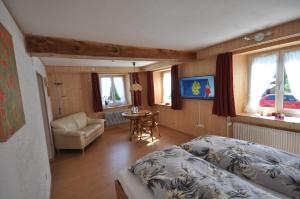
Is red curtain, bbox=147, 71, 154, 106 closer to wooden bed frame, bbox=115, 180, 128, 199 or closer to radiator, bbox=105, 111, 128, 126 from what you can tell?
radiator, bbox=105, 111, 128, 126

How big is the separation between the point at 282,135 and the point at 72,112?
5474mm

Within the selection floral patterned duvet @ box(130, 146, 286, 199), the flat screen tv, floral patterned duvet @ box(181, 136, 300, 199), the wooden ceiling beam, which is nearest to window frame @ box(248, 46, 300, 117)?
the flat screen tv

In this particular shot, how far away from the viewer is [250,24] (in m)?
2.14

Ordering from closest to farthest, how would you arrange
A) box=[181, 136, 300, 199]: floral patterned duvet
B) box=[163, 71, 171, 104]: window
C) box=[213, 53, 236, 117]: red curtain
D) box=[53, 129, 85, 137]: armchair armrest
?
box=[181, 136, 300, 199]: floral patterned duvet
box=[213, 53, 236, 117]: red curtain
box=[53, 129, 85, 137]: armchair armrest
box=[163, 71, 171, 104]: window

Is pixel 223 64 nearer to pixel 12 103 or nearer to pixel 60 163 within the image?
pixel 12 103

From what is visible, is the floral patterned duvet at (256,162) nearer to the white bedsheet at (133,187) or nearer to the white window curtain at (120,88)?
the white bedsheet at (133,187)

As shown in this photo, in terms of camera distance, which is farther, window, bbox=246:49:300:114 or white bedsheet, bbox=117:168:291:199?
window, bbox=246:49:300:114

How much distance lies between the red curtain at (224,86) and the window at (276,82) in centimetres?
53

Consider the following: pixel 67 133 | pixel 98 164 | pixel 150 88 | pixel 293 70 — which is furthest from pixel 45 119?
pixel 293 70

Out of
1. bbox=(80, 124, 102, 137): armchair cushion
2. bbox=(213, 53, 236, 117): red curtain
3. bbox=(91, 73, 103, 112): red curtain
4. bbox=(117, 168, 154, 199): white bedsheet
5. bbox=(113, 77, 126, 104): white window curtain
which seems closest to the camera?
bbox=(117, 168, 154, 199): white bedsheet

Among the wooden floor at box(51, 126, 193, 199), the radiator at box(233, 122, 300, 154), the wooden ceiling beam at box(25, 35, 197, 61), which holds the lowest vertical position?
the wooden floor at box(51, 126, 193, 199)

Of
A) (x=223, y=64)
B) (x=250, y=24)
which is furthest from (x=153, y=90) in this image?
(x=250, y=24)

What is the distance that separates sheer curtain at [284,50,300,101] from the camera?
8.59 ft

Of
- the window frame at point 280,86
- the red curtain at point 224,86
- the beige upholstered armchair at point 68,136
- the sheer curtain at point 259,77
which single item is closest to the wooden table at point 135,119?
the beige upholstered armchair at point 68,136
